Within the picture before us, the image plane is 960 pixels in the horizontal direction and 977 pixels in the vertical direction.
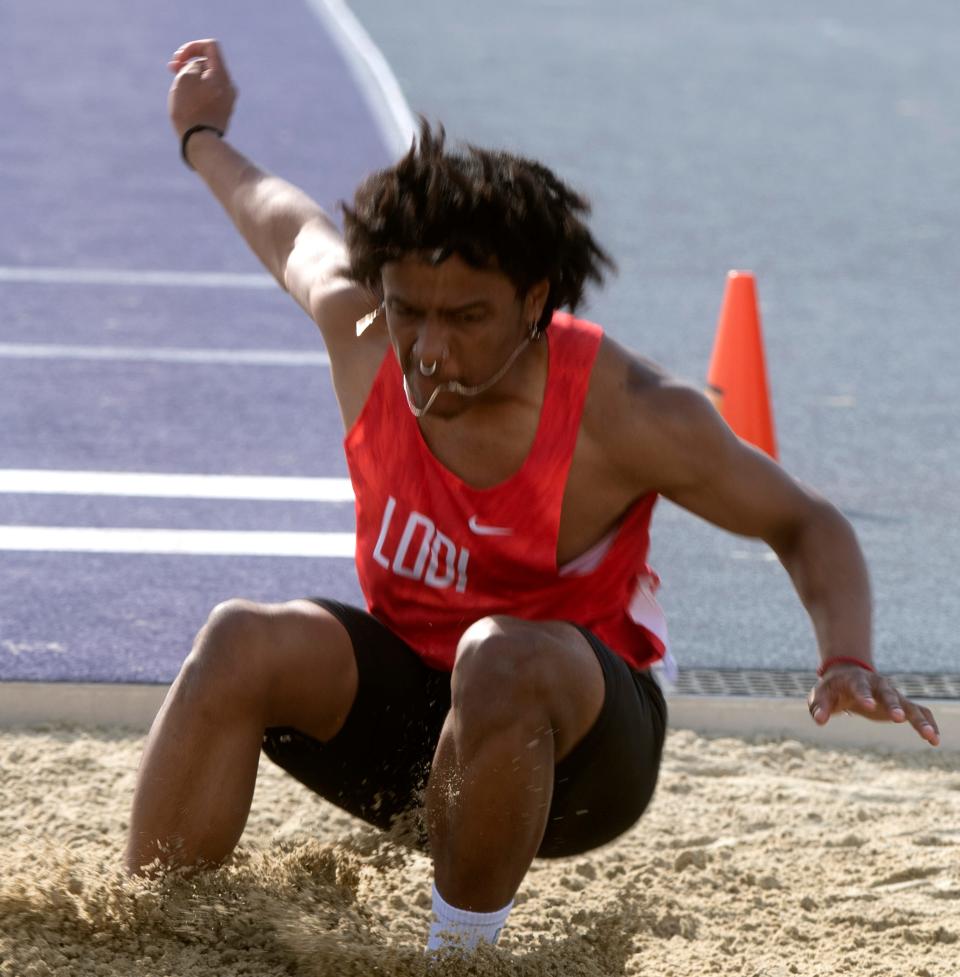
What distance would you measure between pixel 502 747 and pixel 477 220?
0.80m

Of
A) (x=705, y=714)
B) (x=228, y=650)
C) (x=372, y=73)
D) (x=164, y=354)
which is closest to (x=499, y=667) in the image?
(x=228, y=650)

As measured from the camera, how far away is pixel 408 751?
2.90 m

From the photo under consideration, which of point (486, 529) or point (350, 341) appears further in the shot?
point (350, 341)

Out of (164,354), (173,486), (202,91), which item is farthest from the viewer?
(164,354)

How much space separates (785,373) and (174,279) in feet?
10.2

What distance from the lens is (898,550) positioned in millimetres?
5523

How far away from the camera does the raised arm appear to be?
→ 303 cm

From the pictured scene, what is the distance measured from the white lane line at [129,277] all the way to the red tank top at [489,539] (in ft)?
18.4

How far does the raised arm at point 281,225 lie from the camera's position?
3.03 meters

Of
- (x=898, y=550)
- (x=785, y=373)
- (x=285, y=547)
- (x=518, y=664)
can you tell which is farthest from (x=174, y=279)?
(x=518, y=664)

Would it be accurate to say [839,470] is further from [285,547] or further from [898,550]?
[285,547]

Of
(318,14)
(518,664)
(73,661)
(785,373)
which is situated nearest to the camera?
(518,664)

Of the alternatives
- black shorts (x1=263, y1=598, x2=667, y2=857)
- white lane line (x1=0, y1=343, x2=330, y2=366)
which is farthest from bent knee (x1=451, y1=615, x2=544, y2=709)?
white lane line (x1=0, y1=343, x2=330, y2=366)

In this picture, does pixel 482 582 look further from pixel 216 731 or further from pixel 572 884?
pixel 572 884
